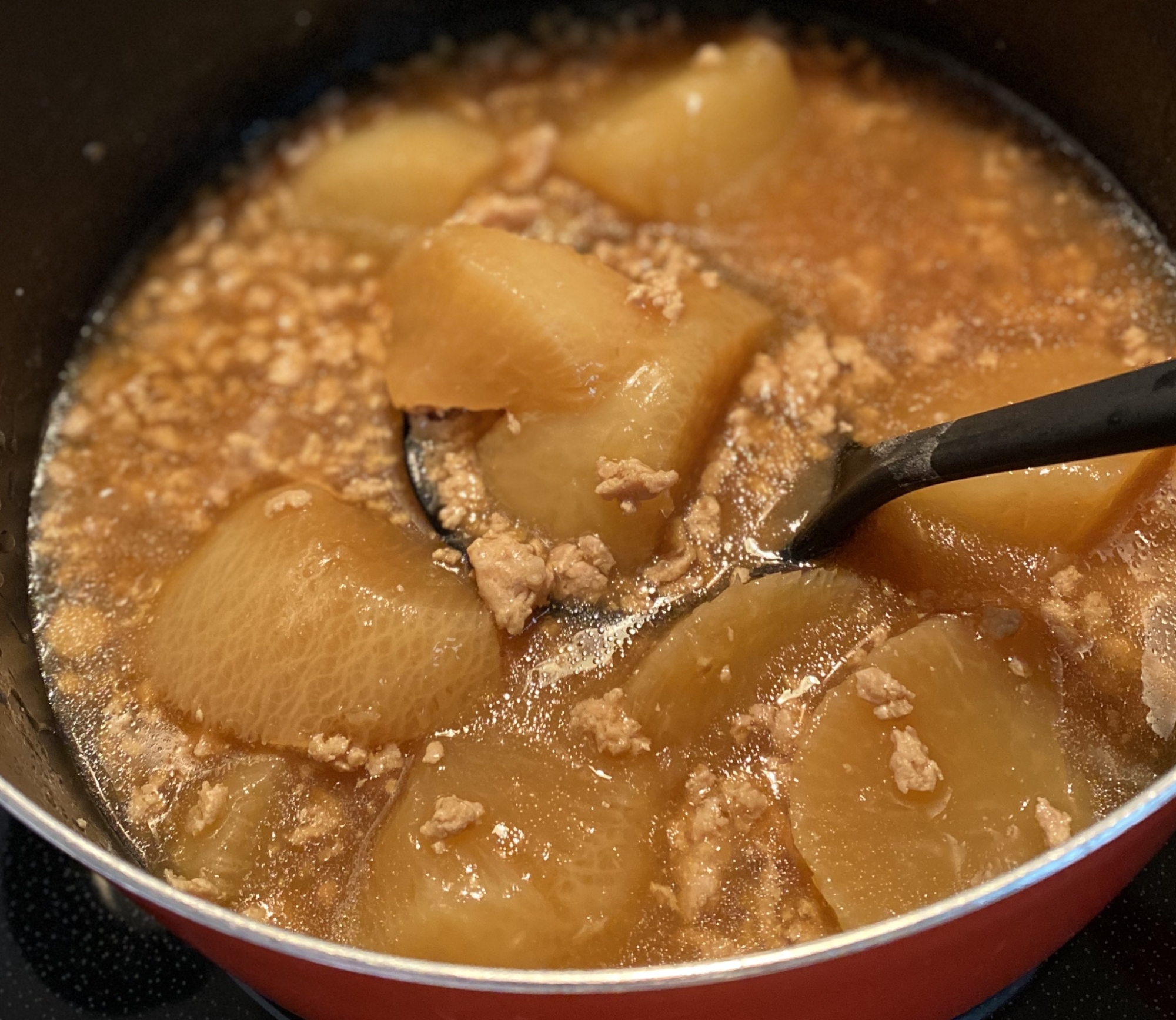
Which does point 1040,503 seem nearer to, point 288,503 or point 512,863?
point 512,863

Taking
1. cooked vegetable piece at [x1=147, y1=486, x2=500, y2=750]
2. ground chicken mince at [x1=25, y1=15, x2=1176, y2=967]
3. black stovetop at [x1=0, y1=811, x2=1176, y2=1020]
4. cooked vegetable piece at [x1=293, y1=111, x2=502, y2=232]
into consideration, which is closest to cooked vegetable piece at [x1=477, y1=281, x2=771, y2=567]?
ground chicken mince at [x1=25, y1=15, x2=1176, y2=967]

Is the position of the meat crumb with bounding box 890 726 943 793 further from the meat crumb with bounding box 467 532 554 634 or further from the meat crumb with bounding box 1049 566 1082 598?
the meat crumb with bounding box 467 532 554 634

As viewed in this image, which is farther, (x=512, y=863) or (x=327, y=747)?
(x=327, y=747)

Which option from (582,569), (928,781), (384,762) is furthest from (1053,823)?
(384,762)

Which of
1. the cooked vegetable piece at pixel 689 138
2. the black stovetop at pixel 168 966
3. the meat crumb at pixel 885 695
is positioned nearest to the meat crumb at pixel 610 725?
the meat crumb at pixel 885 695

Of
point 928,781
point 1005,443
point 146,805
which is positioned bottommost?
point 146,805

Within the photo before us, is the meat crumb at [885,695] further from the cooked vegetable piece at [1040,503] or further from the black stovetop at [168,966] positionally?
the black stovetop at [168,966]

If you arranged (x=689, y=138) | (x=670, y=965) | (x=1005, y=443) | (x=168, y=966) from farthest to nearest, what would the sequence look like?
(x=689, y=138)
(x=168, y=966)
(x=1005, y=443)
(x=670, y=965)

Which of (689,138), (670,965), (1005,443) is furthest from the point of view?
(689,138)
